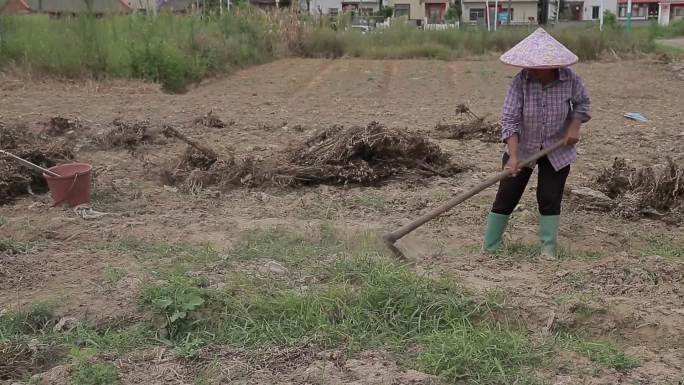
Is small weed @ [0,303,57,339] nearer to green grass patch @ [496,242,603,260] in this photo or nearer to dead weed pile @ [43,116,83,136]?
green grass patch @ [496,242,603,260]

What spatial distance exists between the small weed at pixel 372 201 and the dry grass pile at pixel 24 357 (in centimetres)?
281

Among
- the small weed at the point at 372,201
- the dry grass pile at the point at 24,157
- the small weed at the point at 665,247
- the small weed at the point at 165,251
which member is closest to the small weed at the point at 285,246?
the small weed at the point at 165,251

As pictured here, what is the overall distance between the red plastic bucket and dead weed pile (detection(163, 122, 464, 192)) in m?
0.82

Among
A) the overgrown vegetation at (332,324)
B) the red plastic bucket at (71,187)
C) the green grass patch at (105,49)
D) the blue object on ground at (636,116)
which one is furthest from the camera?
the green grass patch at (105,49)

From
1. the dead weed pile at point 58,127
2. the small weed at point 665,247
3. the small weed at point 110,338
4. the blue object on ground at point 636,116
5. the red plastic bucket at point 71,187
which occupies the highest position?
the dead weed pile at point 58,127

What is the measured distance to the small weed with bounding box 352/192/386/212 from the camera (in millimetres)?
5355

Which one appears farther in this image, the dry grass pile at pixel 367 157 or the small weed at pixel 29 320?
the dry grass pile at pixel 367 157

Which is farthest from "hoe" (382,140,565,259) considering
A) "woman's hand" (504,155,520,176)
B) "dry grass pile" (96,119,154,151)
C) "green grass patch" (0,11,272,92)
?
"green grass patch" (0,11,272,92)

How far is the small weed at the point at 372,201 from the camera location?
5355 mm

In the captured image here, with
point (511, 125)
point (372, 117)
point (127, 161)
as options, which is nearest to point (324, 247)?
point (511, 125)

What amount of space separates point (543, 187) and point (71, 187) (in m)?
3.24

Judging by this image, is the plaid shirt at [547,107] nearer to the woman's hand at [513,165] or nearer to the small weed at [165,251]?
the woman's hand at [513,165]

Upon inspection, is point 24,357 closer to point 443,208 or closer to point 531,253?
point 443,208

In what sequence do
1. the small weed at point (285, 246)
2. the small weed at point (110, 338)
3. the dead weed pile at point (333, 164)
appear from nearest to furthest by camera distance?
1. the small weed at point (110, 338)
2. the small weed at point (285, 246)
3. the dead weed pile at point (333, 164)
